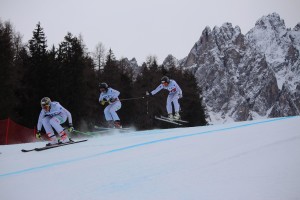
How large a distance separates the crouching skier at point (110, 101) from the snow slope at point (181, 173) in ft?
20.9

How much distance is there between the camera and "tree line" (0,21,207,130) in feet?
81.5

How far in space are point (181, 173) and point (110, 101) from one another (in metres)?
8.81

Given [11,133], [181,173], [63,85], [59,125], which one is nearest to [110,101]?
[59,125]

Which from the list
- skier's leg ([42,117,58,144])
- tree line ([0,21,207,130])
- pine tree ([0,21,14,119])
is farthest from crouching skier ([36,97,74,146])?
pine tree ([0,21,14,119])

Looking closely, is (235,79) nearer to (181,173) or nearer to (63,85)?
(63,85)

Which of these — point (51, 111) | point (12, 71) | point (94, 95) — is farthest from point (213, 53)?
point (51, 111)

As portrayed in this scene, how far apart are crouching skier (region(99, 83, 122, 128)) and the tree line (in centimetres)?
534

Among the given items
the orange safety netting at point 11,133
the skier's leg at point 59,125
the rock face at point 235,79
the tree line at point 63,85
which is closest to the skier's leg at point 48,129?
the skier's leg at point 59,125

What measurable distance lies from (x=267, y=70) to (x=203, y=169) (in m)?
154

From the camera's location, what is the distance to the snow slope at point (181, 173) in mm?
3381

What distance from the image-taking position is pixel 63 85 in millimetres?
28219

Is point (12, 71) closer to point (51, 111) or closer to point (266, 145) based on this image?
point (51, 111)

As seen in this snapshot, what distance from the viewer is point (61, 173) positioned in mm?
5125

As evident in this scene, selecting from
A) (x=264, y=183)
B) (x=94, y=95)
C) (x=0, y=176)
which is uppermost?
(x=94, y=95)
